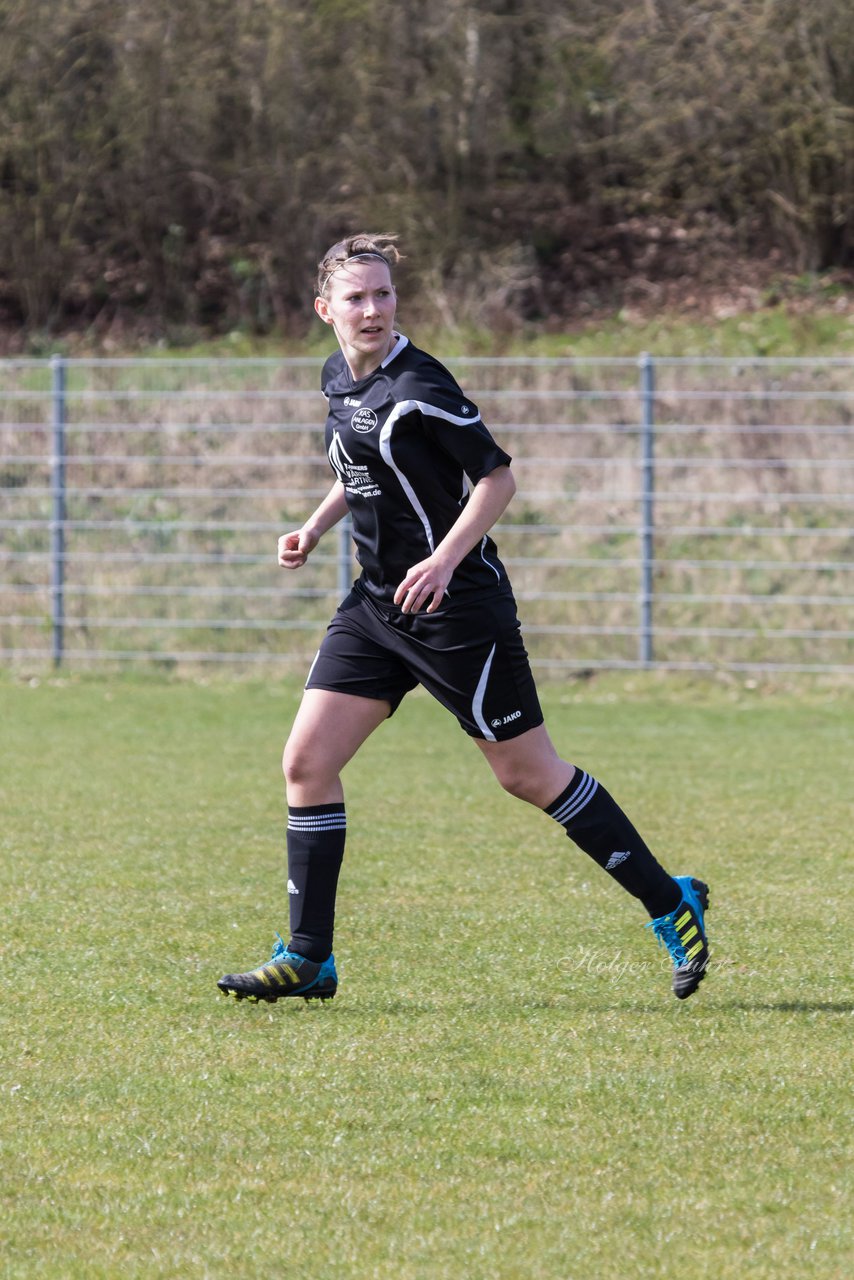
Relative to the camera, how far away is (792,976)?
5.41 m

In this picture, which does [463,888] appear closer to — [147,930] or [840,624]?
[147,930]

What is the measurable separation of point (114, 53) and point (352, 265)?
18.6 meters

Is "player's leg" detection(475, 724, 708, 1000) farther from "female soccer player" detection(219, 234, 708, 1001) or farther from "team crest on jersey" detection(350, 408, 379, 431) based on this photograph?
"team crest on jersey" detection(350, 408, 379, 431)

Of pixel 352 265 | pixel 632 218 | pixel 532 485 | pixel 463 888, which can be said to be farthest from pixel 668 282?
pixel 352 265

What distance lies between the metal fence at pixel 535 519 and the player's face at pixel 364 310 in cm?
936

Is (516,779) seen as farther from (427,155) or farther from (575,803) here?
(427,155)

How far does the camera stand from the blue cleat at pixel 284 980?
5.00m

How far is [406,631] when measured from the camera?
501 centimetres

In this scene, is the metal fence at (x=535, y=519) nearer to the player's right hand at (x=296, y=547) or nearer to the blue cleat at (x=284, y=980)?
the player's right hand at (x=296, y=547)

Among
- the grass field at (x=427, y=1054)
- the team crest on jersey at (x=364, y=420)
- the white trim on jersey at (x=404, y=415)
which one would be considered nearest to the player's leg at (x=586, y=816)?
the grass field at (x=427, y=1054)

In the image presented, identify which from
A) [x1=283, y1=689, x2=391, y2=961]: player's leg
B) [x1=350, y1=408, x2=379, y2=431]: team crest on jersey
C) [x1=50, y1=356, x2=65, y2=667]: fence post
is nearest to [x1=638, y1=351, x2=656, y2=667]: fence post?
[x1=50, y1=356, x2=65, y2=667]: fence post

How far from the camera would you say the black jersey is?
4.80 meters

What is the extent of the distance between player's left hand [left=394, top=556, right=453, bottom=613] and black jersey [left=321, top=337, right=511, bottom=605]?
23 cm

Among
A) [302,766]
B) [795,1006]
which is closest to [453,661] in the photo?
[302,766]
